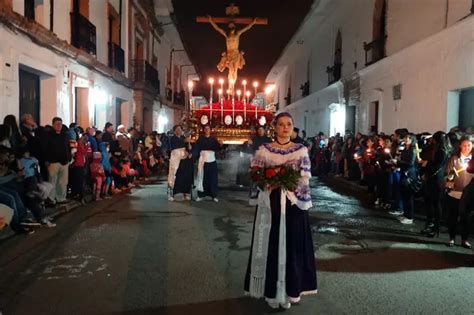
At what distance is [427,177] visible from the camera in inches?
327

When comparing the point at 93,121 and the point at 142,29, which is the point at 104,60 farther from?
the point at 142,29

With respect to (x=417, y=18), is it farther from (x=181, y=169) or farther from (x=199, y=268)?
(x=199, y=268)

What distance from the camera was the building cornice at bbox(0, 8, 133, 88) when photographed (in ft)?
36.9

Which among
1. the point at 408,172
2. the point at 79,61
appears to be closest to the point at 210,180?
the point at 408,172

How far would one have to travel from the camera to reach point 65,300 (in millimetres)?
4996

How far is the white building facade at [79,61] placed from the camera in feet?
38.8

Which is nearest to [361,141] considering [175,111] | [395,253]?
[395,253]

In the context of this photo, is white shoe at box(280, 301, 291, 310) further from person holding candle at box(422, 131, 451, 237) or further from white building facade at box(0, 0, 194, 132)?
white building facade at box(0, 0, 194, 132)

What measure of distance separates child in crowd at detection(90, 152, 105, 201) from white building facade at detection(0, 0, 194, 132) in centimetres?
209

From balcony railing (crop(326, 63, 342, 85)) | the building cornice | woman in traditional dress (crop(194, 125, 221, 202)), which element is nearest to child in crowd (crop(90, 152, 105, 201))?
woman in traditional dress (crop(194, 125, 221, 202))

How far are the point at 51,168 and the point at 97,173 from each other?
5.48 feet

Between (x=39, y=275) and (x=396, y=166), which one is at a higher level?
(x=396, y=166)

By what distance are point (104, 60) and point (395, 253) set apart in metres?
16.0

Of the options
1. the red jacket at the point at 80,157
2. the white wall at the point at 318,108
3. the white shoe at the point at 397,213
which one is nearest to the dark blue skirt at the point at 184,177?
the red jacket at the point at 80,157
